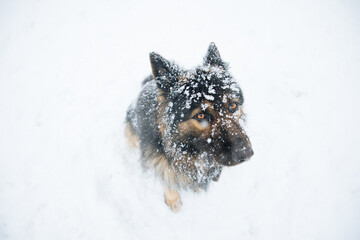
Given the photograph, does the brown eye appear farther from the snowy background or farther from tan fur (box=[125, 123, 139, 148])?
the snowy background

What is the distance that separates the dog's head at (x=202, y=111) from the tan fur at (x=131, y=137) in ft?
5.23

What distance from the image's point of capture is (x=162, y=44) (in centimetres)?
565

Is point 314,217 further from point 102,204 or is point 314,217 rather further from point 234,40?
point 234,40

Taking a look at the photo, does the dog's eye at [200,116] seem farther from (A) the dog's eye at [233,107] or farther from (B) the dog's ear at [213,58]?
(B) the dog's ear at [213,58]

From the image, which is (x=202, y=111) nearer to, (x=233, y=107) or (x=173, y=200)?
(x=233, y=107)

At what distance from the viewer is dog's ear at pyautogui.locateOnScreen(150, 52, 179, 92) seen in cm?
214

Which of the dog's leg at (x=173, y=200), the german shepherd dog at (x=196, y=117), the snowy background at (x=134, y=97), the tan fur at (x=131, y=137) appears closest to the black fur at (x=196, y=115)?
the german shepherd dog at (x=196, y=117)

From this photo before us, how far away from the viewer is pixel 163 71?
2240 millimetres

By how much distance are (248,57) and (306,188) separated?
11.6ft

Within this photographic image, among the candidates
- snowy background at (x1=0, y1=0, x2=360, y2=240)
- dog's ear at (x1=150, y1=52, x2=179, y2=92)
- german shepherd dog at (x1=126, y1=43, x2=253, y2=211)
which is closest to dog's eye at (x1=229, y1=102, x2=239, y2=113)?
german shepherd dog at (x1=126, y1=43, x2=253, y2=211)

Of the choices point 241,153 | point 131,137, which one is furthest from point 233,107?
point 131,137

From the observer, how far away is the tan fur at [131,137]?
382 cm

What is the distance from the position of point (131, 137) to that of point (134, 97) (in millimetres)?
1223

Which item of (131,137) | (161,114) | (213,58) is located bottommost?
(161,114)
